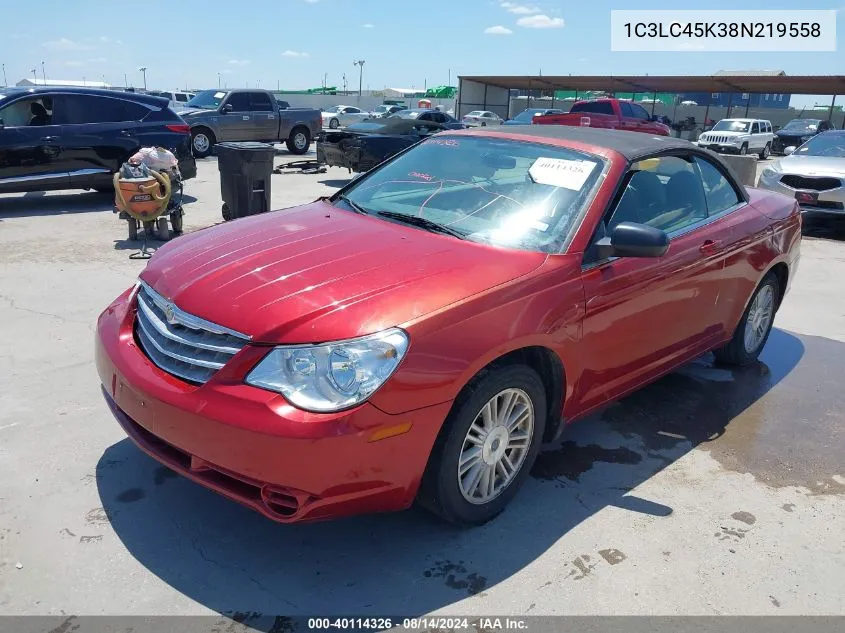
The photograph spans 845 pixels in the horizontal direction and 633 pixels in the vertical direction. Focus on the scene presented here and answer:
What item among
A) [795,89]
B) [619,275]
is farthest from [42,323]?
[795,89]

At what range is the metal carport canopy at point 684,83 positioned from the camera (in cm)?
3400

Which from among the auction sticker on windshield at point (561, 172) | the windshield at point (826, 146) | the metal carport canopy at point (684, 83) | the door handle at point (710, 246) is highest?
the metal carport canopy at point (684, 83)

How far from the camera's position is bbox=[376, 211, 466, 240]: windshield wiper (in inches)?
130

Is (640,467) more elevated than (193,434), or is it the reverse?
(193,434)

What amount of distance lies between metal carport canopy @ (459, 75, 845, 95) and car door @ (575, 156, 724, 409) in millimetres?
34368

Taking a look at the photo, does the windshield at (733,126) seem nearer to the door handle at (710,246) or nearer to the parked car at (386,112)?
the parked car at (386,112)

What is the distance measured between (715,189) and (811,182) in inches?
279

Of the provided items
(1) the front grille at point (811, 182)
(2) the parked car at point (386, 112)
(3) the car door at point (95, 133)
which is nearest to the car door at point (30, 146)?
(3) the car door at point (95, 133)

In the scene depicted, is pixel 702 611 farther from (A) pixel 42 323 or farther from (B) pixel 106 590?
(A) pixel 42 323

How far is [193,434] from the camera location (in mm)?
2477

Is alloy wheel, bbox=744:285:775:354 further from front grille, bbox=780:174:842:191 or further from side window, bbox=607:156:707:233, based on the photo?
Result: front grille, bbox=780:174:842:191

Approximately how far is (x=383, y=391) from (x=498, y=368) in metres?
0.61

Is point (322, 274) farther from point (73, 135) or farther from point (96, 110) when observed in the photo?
point (96, 110)

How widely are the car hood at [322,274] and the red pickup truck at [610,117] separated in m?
14.2
